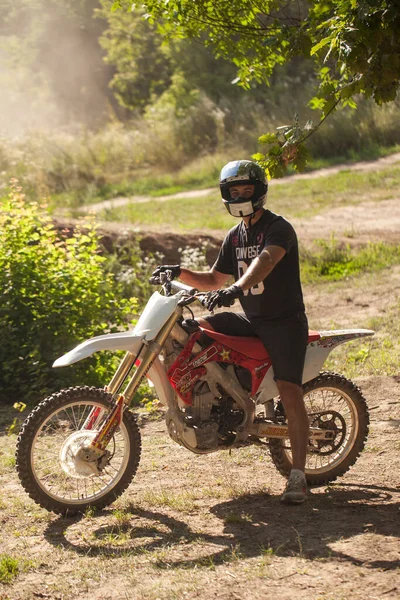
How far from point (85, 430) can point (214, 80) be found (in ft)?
85.7

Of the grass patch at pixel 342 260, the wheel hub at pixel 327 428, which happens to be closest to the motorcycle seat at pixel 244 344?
the wheel hub at pixel 327 428

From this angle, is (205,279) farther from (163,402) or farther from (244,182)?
(163,402)

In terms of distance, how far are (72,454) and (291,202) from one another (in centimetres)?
1206

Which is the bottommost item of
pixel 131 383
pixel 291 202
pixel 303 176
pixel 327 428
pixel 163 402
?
pixel 327 428

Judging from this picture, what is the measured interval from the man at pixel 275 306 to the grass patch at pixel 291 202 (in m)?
9.33

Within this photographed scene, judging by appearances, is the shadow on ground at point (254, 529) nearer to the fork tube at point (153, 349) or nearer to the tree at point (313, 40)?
the fork tube at point (153, 349)

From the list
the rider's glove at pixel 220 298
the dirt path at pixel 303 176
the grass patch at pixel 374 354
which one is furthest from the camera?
the dirt path at pixel 303 176

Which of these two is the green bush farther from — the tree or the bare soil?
the tree

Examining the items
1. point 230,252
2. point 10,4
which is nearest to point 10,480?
point 230,252

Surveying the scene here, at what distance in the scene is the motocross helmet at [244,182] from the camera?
5398 millimetres

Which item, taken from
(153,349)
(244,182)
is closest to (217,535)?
(153,349)

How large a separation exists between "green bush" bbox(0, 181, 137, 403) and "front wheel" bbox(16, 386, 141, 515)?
2.66 meters

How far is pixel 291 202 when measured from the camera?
16.9 metres

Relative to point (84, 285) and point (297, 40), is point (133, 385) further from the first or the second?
point (84, 285)
